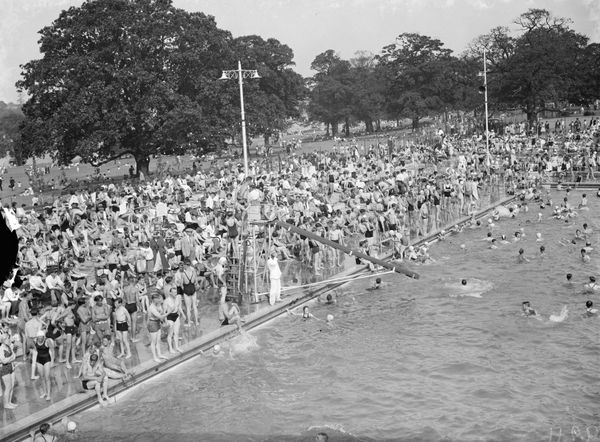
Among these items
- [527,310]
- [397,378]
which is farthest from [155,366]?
[527,310]

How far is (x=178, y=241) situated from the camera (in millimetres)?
22156

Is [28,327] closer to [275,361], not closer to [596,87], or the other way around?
[275,361]

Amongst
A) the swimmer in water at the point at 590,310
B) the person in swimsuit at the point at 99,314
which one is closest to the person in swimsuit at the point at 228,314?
the person in swimsuit at the point at 99,314

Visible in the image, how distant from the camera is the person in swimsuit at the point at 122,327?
53.5 feet

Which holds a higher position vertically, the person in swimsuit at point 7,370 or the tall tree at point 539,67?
the tall tree at point 539,67

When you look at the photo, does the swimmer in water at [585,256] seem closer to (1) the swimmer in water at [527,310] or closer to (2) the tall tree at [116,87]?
(1) the swimmer in water at [527,310]

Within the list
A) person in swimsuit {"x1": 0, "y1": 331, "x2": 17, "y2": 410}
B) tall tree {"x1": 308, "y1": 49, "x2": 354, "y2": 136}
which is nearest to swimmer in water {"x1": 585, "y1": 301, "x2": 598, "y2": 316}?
person in swimsuit {"x1": 0, "y1": 331, "x2": 17, "y2": 410}

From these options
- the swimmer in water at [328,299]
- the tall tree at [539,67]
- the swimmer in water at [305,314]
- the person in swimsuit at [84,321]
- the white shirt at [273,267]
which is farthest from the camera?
the tall tree at [539,67]

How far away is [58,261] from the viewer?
73.7ft

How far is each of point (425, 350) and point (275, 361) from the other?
14.0 ft

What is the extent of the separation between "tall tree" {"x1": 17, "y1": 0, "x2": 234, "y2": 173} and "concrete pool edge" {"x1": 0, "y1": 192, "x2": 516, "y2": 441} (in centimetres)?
2446

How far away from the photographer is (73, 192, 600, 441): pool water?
46.2 ft

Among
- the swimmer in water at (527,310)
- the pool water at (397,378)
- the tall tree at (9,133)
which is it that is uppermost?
the tall tree at (9,133)

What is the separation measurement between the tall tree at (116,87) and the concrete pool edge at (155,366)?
24464 millimetres
